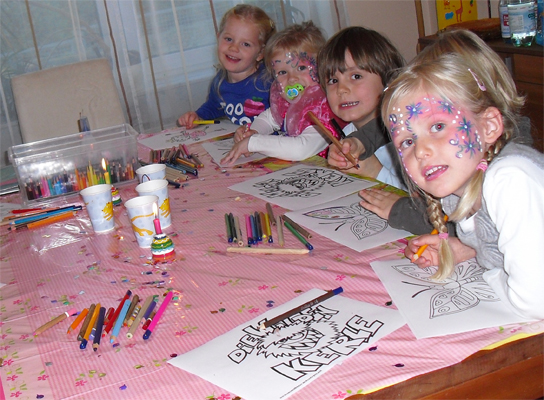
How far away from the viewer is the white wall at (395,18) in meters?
3.53

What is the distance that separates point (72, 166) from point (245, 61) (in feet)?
3.06

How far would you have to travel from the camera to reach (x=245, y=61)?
224 centimetres

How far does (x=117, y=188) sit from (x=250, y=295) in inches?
30.4

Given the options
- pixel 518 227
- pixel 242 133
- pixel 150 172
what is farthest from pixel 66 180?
pixel 518 227

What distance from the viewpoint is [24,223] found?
1393 millimetres

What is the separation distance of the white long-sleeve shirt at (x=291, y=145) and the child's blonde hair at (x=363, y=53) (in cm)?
18

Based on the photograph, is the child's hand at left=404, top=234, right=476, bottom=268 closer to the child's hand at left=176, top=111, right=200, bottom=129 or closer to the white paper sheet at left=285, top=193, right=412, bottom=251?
the white paper sheet at left=285, top=193, right=412, bottom=251

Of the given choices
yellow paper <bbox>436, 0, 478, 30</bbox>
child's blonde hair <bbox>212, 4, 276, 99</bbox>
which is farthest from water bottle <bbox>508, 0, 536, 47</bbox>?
child's blonde hair <bbox>212, 4, 276, 99</bbox>

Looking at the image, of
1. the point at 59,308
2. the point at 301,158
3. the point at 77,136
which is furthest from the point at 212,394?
the point at 77,136

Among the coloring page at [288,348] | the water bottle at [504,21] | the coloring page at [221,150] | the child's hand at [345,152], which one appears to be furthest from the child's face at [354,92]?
the water bottle at [504,21]

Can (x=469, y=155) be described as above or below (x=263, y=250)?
above

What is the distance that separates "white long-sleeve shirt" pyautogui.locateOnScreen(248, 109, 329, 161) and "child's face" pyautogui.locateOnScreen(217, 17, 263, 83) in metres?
0.66

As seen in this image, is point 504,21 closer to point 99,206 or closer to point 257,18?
point 257,18

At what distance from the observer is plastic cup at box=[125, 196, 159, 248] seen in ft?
3.82
